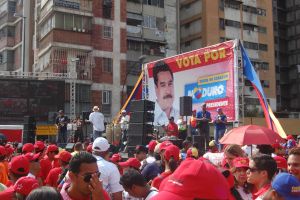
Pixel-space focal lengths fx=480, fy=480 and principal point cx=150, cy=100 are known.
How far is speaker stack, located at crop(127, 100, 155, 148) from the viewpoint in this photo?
47.4 feet

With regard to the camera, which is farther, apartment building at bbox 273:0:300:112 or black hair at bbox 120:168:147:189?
apartment building at bbox 273:0:300:112

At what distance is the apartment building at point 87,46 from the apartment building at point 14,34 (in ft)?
11.4

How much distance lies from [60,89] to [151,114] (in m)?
19.2

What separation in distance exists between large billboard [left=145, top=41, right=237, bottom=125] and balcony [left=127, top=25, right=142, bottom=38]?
813 inches

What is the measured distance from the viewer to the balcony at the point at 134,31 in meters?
44.5

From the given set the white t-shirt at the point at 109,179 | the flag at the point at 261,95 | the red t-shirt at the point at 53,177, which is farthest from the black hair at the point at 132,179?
the flag at the point at 261,95

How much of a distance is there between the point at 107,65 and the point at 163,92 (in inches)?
735

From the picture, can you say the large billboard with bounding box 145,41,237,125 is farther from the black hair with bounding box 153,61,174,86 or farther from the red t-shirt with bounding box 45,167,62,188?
the red t-shirt with bounding box 45,167,62,188

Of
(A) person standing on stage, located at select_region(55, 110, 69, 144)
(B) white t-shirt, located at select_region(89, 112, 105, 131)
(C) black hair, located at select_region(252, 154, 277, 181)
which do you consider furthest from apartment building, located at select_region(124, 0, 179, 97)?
(C) black hair, located at select_region(252, 154, 277, 181)

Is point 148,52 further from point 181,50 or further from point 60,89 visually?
point 60,89

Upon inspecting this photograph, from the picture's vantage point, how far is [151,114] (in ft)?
48.4

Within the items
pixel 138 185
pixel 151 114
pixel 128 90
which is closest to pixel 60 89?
pixel 128 90

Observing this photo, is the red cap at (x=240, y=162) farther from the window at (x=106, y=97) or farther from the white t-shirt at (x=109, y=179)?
the window at (x=106, y=97)

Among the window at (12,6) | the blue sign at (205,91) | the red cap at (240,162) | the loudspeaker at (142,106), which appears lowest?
the red cap at (240,162)
